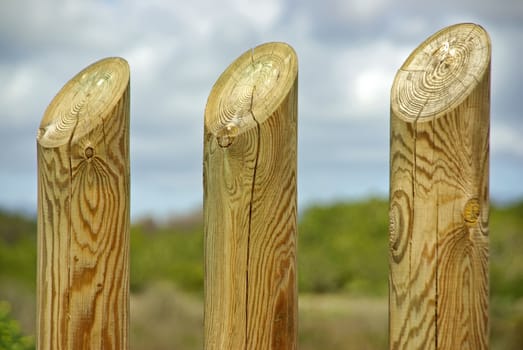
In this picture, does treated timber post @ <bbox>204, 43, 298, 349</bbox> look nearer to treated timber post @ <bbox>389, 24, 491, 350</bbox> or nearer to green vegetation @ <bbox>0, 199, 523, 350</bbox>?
treated timber post @ <bbox>389, 24, 491, 350</bbox>

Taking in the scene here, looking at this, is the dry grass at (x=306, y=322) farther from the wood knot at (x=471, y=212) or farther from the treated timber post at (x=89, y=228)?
the wood knot at (x=471, y=212)

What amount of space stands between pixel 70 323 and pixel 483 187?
5.67 ft

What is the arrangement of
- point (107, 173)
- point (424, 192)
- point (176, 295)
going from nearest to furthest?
point (424, 192) < point (107, 173) < point (176, 295)

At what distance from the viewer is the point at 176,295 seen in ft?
40.7

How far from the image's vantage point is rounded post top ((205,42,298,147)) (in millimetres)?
2932

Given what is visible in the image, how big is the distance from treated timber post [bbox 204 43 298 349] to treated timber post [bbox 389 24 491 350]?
1.33 ft

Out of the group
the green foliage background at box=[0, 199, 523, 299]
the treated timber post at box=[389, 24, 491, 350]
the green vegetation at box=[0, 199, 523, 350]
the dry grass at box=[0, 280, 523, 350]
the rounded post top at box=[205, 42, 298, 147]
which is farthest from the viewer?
the green foliage background at box=[0, 199, 523, 299]

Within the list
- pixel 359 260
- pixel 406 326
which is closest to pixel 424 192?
pixel 406 326

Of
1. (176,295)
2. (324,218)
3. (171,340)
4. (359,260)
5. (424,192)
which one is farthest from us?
(324,218)

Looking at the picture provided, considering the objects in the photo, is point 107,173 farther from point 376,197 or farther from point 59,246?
point 376,197

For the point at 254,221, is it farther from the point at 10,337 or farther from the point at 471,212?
the point at 10,337

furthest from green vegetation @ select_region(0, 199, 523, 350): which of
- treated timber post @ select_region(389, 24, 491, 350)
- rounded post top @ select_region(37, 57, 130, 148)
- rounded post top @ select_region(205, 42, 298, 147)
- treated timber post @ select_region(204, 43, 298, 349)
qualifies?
treated timber post @ select_region(389, 24, 491, 350)

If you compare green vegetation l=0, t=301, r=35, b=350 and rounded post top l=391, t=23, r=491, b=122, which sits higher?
rounded post top l=391, t=23, r=491, b=122

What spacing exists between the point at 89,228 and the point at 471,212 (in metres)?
1.51
